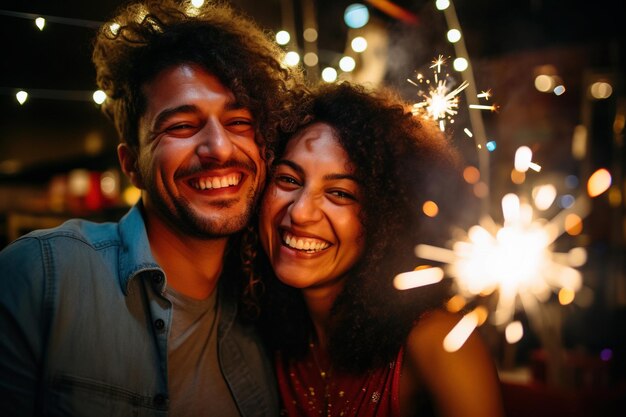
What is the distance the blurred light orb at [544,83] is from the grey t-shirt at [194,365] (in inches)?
154

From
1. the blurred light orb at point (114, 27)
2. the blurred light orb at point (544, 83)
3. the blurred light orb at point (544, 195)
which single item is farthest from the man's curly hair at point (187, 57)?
the blurred light orb at point (544, 195)

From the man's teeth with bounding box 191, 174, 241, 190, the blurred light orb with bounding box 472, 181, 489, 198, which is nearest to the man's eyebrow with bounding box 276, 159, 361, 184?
the man's teeth with bounding box 191, 174, 241, 190

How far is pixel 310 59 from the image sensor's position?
421 cm

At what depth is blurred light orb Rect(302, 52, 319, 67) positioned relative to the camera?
166 inches

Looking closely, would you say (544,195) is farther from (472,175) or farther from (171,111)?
(171,111)

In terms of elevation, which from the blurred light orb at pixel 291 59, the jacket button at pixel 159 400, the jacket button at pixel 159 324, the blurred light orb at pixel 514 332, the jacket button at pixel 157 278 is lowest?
the jacket button at pixel 159 400

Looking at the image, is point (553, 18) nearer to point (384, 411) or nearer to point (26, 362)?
point (384, 411)

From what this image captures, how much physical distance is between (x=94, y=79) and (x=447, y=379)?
2459mm

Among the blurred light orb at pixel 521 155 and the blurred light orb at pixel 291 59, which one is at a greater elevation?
the blurred light orb at pixel 521 155

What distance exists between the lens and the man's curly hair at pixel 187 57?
7.55 feet

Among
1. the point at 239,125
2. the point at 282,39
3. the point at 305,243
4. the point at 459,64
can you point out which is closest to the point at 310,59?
the point at 282,39

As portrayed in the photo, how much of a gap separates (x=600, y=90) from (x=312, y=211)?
395 cm

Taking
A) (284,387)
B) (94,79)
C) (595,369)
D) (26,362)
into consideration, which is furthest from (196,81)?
(595,369)

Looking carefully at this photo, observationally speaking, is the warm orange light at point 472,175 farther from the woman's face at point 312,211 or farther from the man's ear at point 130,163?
the man's ear at point 130,163
